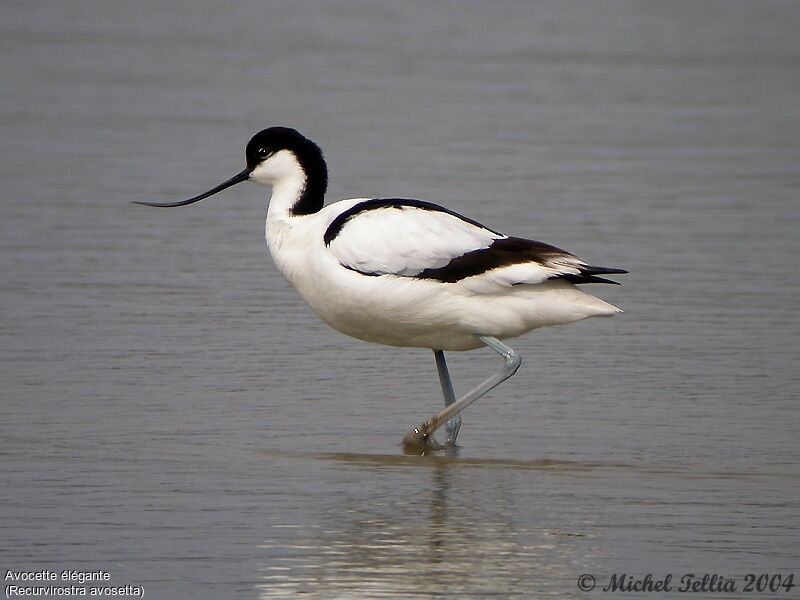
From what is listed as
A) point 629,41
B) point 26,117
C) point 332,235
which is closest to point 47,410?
point 332,235

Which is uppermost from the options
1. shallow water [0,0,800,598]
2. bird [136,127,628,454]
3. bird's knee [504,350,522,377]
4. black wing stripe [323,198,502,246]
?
black wing stripe [323,198,502,246]

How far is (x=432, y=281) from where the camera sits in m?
7.46

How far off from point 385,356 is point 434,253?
1.70 metres

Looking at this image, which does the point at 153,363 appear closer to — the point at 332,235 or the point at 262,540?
the point at 332,235

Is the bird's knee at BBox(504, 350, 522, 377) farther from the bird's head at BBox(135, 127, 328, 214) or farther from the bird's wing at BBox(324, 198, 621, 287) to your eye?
the bird's head at BBox(135, 127, 328, 214)

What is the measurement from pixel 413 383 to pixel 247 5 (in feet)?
63.4

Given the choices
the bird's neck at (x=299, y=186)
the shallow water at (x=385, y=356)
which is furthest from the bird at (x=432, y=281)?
the shallow water at (x=385, y=356)

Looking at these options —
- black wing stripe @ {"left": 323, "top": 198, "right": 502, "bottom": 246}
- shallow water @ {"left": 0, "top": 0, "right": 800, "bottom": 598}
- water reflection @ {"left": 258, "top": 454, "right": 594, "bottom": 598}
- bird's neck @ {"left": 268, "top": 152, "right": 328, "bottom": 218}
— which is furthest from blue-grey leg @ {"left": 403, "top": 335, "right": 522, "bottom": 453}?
bird's neck @ {"left": 268, "top": 152, "right": 328, "bottom": 218}

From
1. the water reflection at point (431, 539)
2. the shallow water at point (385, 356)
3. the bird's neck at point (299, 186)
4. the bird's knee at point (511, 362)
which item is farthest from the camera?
the bird's neck at point (299, 186)

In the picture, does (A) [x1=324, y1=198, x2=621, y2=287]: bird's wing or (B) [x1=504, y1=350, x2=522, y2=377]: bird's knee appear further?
(B) [x1=504, y1=350, x2=522, y2=377]: bird's knee


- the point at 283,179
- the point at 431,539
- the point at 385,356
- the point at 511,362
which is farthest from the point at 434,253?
the point at 431,539

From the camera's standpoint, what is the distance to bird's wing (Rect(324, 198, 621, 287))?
7.44m

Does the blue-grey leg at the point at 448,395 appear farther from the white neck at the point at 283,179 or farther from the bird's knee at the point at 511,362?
the white neck at the point at 283,179

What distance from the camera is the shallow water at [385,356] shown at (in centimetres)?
598
